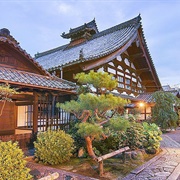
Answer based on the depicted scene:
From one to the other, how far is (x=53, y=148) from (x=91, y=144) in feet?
3.82

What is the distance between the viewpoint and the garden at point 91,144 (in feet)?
12.1

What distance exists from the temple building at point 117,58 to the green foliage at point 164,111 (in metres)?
1.94

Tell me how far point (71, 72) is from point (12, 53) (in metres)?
3.48

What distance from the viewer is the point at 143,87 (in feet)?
56.3

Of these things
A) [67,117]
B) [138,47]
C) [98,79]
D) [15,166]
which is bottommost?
[15,166]

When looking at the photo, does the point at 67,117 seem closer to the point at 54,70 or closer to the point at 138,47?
the point at 54,70

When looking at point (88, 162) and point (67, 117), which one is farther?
point (67, 117)

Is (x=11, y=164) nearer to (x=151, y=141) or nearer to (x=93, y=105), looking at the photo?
(x=93, y=105)

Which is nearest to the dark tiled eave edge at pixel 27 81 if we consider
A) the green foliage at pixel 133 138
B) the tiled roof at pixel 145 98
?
the green foliage at pixel 133 138

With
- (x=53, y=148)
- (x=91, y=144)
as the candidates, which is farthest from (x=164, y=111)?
(x=53, y=148)

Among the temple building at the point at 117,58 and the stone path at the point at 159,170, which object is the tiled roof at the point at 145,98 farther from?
the stone path at the point at 159,170

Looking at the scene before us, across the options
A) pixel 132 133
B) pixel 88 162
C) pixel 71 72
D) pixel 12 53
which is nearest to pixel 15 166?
pixel 88 162

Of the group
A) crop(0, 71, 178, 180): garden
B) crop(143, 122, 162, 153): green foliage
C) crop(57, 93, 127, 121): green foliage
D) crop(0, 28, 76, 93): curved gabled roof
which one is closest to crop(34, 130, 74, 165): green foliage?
crop(0, 71, 178, 180): garden

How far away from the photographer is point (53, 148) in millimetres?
5668
